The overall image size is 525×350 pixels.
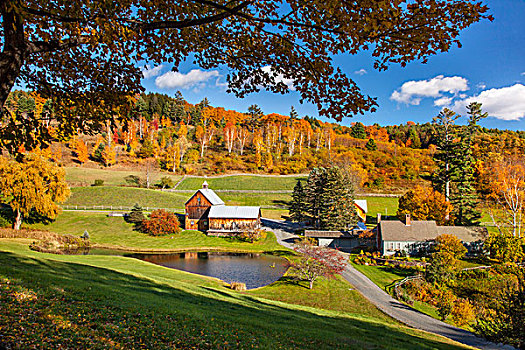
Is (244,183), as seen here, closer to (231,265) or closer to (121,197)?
(121,197)

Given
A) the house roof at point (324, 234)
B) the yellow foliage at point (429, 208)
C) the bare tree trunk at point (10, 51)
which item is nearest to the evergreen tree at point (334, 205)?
the house roof at point (324, 234)

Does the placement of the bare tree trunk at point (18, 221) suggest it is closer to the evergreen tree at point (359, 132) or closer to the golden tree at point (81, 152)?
the golden tree at point (81, 152)

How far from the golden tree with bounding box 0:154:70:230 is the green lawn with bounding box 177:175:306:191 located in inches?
1333

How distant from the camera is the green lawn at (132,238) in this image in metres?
43.4

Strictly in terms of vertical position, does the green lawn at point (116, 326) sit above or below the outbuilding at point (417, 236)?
above

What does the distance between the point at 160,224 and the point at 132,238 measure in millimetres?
4559

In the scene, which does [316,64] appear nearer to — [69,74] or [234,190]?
[69,74]

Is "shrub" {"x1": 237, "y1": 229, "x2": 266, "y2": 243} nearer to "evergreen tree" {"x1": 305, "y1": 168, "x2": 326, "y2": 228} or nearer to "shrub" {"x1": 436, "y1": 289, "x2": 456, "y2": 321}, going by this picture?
"evergreen tree" {"x1": 305, "y1": 168, "x2": 326, "y2": 228}

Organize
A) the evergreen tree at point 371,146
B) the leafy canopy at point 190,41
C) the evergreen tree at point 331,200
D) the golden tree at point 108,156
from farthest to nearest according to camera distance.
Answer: the evergreen tree at point 371,146, the golden tree at point 108,156, the evergreen tree at point 331,200, the leafy canopy at point 190,41

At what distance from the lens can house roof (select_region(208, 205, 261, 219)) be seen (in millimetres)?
52219

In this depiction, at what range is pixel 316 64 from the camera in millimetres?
5754

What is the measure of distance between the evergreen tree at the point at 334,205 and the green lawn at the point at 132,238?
987cm

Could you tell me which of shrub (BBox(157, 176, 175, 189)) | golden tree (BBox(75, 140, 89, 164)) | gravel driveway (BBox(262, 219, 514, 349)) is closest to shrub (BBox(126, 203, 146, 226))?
shrub (BBox(157, 176, 175, 189))

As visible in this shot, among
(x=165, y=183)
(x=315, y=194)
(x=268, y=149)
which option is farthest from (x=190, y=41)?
(x=268, y=149)
